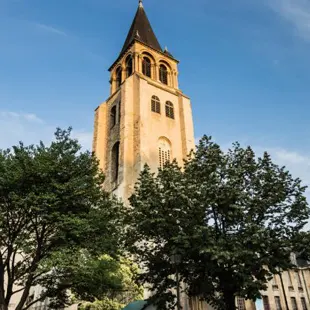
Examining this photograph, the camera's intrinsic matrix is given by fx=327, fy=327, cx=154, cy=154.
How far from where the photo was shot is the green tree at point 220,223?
13.0 meters

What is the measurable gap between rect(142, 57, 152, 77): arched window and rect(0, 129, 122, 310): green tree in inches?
1083

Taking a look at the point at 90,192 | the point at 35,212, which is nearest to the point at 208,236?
the point at 90,192

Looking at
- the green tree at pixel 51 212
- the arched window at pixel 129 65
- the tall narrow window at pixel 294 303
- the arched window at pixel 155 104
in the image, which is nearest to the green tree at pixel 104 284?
the green tree at pixel 51 212

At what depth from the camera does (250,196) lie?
14.8 meters

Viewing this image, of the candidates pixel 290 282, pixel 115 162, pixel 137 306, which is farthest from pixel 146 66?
pixel 137 306

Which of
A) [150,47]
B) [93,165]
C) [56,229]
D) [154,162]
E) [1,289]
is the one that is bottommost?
[1,289]

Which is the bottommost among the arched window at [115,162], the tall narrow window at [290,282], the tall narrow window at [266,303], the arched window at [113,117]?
the tall narrow window at [266,303]

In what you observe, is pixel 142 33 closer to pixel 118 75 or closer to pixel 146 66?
pixel 146 66

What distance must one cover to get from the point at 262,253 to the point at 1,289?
11.3 m

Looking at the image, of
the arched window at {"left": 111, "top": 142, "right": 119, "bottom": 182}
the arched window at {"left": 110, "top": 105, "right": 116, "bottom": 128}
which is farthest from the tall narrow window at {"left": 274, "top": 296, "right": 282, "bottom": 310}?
the arched window at {"left": 110, "top": 105, "right": 116, "bottom": 128}

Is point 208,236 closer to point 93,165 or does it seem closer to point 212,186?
point 212,186

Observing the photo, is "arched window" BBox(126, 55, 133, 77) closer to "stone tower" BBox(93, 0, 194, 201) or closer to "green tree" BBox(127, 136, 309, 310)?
"stone tower" BBox(93, 0, 194, 201)

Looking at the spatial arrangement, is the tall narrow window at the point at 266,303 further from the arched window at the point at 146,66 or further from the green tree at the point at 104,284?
the arched window at the point at 146,66

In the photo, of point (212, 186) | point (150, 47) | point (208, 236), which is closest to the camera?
point (208, 236)
